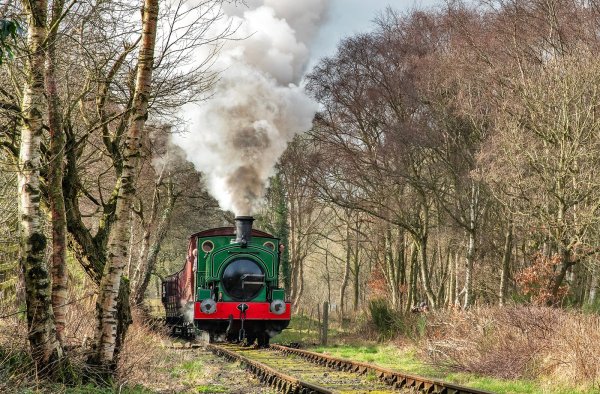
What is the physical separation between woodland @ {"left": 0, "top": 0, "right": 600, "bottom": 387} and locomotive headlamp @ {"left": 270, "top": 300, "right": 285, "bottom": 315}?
3.52 meters

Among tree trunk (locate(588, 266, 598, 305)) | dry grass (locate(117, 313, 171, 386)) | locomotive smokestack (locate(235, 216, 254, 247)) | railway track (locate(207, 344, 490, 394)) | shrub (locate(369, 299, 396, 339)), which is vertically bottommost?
railway track (locate(207, 344, 490, 394))

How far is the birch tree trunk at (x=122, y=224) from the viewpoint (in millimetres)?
9219

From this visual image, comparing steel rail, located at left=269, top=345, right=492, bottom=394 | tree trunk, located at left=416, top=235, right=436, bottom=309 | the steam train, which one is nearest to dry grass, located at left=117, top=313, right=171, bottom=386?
steel rail, located at left=269, top=345, right=492, bottom=394

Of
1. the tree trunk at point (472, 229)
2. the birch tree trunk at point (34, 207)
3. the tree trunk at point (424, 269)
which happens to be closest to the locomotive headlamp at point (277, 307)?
the tree trunk at point (472, 229)

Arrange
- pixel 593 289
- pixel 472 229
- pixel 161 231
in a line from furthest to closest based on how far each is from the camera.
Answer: pixel 161 231 → pixel 593 289 → pixel 472 229

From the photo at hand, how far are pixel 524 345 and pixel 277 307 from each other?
7.96m

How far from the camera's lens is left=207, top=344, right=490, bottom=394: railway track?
396 inches

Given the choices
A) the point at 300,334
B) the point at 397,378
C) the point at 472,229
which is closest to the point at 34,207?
the point at 397,378

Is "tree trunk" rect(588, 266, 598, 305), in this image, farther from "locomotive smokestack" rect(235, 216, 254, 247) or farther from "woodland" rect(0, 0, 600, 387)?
"locomotive smokestack" rect(235, 216, 254, 247)

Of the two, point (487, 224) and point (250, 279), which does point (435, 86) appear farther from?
point (250, 279)

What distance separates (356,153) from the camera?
74.7 ft

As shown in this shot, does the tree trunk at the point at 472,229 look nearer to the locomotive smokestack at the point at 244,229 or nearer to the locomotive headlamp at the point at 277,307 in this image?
the locomotive headlamp at the point at 277,307

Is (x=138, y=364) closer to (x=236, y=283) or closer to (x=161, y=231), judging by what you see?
(x=236, y=283)

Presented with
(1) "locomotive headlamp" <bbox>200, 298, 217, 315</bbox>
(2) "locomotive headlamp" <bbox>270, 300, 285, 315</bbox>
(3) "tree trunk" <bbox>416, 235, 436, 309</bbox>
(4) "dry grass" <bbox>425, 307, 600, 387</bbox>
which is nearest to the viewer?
(4) "dry grass" <bbox>425, 307, 600, 387</bbox>
